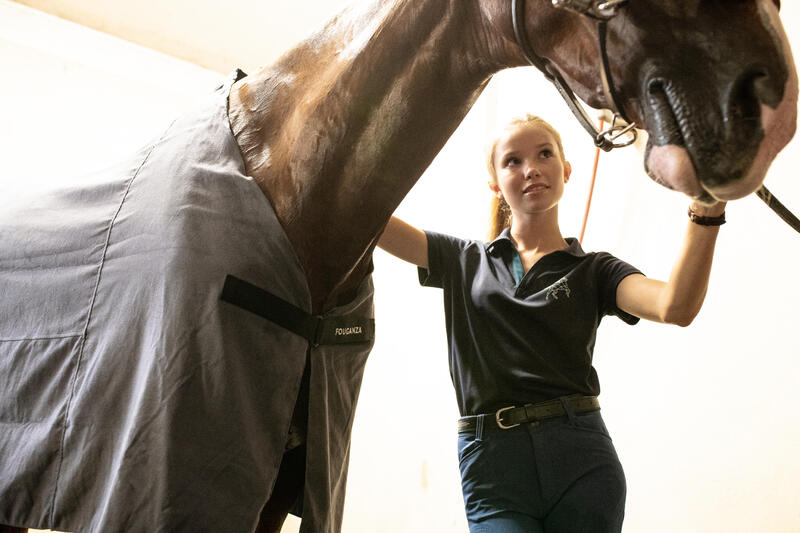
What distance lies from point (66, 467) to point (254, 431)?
0.52 ft

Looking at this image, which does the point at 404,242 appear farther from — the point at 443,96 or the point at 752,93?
the point at 752,93

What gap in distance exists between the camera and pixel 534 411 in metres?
0.72

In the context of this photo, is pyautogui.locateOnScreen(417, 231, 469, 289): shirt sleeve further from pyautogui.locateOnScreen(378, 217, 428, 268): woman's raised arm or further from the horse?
the horse

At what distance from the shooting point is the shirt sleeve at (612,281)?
78 centimetres

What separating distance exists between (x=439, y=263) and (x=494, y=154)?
0.20 m

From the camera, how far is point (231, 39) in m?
1.77

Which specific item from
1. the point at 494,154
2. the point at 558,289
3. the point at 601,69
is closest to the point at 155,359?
the point at 601,69

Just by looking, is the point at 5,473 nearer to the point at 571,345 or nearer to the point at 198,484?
the point at 198,484

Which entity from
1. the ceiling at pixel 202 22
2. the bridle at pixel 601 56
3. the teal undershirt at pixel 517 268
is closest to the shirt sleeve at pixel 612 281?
the teal undershirt at pixel 517 268

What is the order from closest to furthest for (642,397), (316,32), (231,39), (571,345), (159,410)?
(159,410)
(316,32)
(571,345)
(642,397)
(231,39)

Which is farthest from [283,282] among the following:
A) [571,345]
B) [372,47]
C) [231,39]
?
[231,39]

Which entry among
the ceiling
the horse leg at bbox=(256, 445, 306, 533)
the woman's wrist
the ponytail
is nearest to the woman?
the woman's wrist

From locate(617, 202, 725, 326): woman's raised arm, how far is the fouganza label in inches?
14.1

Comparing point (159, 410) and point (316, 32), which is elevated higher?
point (316, 32)
